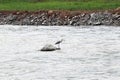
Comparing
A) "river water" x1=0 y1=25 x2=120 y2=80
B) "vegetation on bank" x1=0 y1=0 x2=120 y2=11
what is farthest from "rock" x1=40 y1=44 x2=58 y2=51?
"vegetation on bank" x1=0 y1=0 x2=120 y2=11

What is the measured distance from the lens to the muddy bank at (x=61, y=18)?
59.4 meters

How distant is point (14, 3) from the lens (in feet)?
253

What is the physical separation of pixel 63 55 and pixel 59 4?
3630 cm

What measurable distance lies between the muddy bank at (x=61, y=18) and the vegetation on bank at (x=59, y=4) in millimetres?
2710

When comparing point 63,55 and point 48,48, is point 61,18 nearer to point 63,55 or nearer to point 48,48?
point 48,48

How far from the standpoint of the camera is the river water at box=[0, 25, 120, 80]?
2773 cm

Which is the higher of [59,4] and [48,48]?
[48,48]

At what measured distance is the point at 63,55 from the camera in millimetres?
35219

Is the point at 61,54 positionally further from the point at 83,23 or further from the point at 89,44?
the point at 83,23

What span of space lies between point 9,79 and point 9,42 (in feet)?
58.8

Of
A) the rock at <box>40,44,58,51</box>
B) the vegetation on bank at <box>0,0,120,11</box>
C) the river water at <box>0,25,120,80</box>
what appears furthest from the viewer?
the vegetation on bank at <box>0,0,120,11</box>

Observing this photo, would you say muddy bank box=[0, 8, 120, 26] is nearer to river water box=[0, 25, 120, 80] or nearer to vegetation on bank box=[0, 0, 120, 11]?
vegetation on bank box=[0, 0, 120, 11]

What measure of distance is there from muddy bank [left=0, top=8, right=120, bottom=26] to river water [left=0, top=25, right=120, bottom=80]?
5909mm

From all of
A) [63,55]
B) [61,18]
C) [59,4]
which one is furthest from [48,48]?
[59,4]
